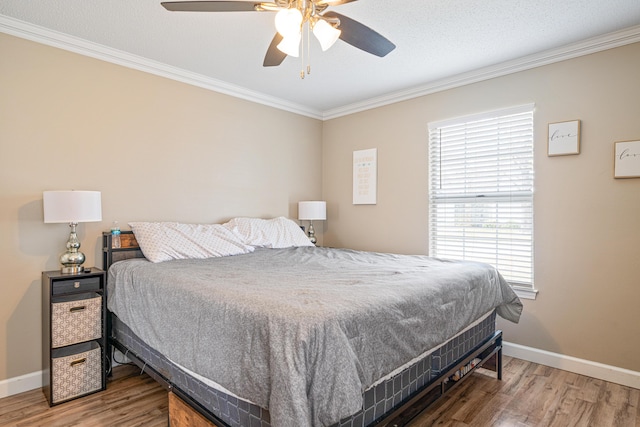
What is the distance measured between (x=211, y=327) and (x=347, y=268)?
1.11 metres

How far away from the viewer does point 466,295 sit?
2158 millimetres

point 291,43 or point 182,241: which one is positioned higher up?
point 291,43

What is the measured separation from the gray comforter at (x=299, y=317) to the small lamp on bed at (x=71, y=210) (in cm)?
26

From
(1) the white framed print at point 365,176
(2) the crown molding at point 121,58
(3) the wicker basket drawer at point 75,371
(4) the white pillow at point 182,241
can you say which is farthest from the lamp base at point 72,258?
(1) the white framed print at point 365,176

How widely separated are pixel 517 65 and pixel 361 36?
1842 mm

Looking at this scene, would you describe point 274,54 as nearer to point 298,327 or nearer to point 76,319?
point 298,327

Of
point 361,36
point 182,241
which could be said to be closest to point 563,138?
point 361,36

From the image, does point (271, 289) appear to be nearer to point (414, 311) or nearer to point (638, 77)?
point (414, 311)

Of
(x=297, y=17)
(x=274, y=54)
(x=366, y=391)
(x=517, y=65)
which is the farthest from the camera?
(x=517, y=65)

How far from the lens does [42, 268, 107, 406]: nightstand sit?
7.56 ft

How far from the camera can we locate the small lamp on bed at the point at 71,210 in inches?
90.4

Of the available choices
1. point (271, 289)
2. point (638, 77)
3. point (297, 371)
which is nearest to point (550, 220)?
point (638, 77)

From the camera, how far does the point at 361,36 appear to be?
192cm

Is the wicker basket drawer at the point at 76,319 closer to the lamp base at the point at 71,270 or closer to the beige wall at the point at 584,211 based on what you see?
the lamp base at the point at 71,270
